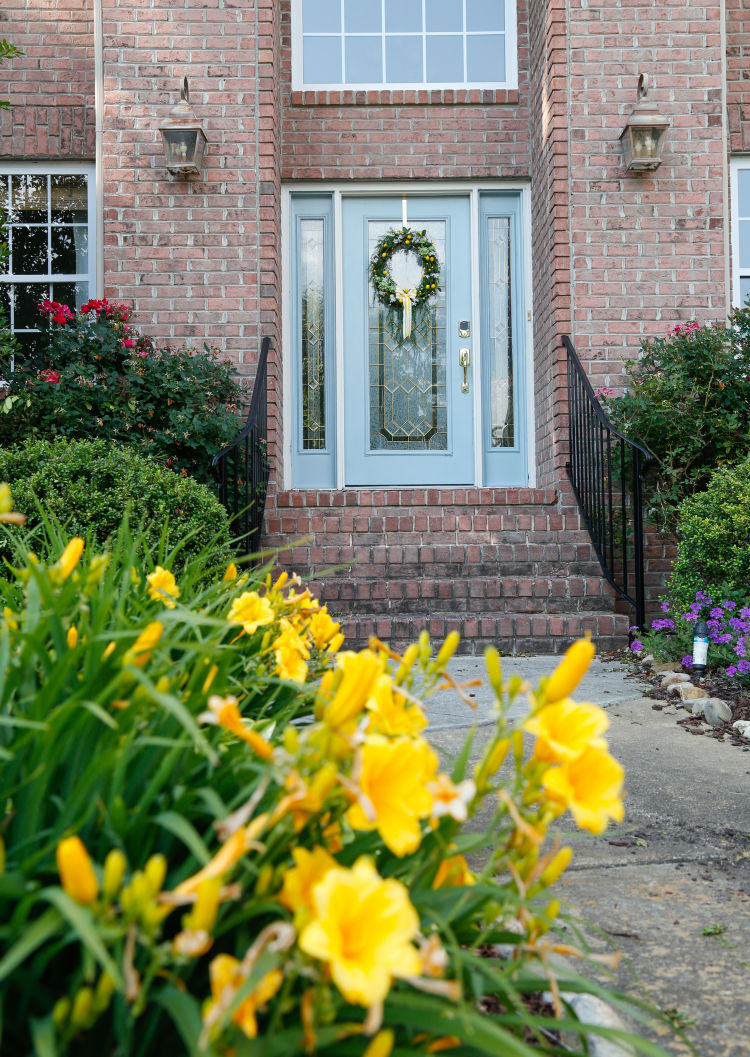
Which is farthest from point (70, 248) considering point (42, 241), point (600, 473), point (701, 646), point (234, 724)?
point (234, 724)

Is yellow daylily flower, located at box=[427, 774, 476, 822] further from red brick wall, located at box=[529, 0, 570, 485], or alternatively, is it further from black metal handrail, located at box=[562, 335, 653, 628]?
red brick wall, located at box=[529, 0, 570, 485]

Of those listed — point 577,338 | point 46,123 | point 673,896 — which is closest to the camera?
point 673,896

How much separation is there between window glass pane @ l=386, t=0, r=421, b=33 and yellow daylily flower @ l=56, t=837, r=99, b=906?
23.2 feet

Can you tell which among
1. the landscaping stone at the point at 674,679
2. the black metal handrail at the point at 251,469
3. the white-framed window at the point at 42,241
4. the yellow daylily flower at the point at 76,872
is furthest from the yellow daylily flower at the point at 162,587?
the white-framed window at the point at 42,241

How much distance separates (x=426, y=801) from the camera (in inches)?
27.0

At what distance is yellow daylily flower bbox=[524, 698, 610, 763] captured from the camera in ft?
2.40

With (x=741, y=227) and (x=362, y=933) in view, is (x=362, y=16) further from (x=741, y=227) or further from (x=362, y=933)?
(x=362, y=933)

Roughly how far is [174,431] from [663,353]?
3.01 m

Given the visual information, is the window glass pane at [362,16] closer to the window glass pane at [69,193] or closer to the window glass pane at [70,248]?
the window glass pane at [69,193]

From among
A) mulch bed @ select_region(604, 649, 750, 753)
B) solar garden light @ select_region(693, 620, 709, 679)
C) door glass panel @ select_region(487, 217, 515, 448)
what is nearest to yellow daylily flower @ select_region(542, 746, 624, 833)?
mulch bed @ select_region(604, 649, 750, 753)

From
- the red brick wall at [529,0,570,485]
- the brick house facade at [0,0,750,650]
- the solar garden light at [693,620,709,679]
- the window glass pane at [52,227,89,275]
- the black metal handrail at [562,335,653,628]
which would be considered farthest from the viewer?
the window glass pane at [52,227,89,275]

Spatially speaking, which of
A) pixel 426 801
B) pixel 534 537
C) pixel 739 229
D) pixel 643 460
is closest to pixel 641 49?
pixel 739 229

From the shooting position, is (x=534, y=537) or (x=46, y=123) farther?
(x=46, y=123)

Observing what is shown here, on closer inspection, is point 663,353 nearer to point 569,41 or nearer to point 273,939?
point 569,41
